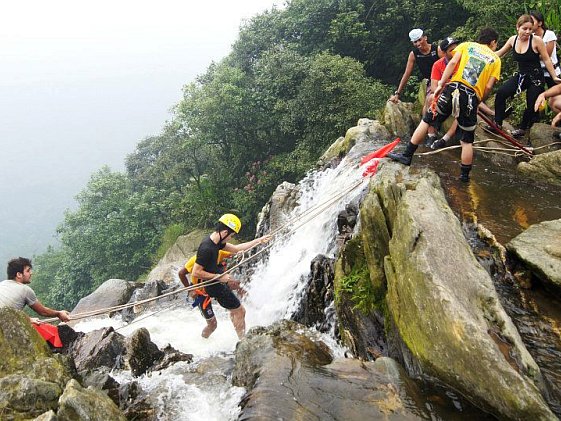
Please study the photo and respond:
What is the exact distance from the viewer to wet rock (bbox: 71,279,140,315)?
52.2 feet

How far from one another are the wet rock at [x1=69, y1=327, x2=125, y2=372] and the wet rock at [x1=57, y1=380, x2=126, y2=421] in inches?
137

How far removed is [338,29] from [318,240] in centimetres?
1622

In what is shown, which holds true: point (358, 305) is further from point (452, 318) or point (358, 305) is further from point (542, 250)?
point (542, 250)

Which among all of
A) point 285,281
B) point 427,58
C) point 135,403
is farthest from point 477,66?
point 135,403

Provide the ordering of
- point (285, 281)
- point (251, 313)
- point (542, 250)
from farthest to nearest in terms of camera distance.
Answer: point (251, 313), point (285, 281), point (542, 250)

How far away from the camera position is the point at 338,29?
22250 millimetres

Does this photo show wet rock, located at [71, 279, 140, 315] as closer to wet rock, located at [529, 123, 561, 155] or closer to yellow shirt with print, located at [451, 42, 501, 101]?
yellow shirt with print, located at [451, 42, 501, 101]

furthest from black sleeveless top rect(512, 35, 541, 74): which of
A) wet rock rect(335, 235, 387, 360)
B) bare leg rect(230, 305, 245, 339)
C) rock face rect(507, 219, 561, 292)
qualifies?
bare leg rect(230, 305, 245, 339)

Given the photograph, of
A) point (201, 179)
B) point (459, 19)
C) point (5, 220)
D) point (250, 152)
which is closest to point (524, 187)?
point (459, 19)

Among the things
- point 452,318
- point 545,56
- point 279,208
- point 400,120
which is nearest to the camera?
point 452,318

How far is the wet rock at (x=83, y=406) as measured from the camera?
448 cm

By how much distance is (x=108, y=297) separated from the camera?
53.4 feet

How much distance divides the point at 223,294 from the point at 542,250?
5.41m

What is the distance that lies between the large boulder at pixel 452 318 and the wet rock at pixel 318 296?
255cm
